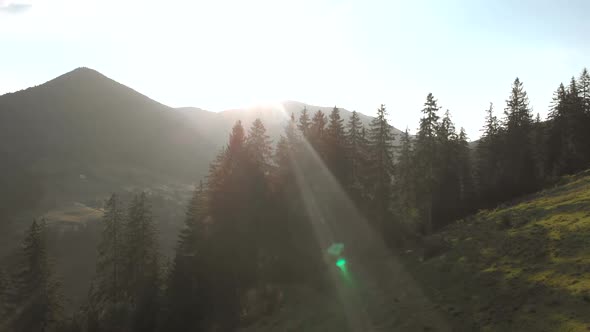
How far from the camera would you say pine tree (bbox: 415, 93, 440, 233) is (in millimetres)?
42500

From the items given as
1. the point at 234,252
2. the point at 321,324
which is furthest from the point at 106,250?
the point at 321,324

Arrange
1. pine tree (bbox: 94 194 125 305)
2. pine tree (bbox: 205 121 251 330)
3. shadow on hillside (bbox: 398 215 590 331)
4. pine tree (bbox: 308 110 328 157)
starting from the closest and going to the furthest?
→ shadow on hillside (bbox: 398 215 590 331), pine tree (bbox: 205 121 251 330), pine tree (bbox: 308 110 328 157), pine tree (bbox: 94 194 125 305)

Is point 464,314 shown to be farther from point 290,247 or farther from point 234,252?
point 234,252

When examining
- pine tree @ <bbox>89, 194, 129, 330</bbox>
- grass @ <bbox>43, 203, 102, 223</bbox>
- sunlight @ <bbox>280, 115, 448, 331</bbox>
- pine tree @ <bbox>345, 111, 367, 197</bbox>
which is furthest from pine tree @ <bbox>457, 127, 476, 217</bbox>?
grass @ <bbox>43, 203, 102, 223</bbox>

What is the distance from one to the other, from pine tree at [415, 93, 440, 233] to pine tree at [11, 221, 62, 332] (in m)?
41.6

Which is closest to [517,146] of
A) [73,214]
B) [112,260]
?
[112,260]

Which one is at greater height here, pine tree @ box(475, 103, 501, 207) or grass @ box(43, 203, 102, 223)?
pine tree @ box(475, 103, 501, 207)

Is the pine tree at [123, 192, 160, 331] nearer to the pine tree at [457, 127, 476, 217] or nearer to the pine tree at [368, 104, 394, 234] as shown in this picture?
the pine tree at [368, 104, 394, 234]

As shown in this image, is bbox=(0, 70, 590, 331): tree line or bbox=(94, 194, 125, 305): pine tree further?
bbox=(94, 194, 125, 305): pine tree

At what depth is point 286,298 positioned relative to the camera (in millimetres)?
30656

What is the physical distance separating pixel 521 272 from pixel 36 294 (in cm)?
4620

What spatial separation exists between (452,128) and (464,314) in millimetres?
47791

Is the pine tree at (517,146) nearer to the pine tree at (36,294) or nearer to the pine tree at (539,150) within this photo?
the pine tree at (539,150)

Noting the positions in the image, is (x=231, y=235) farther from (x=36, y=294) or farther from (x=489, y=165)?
(x=489, y=165)
